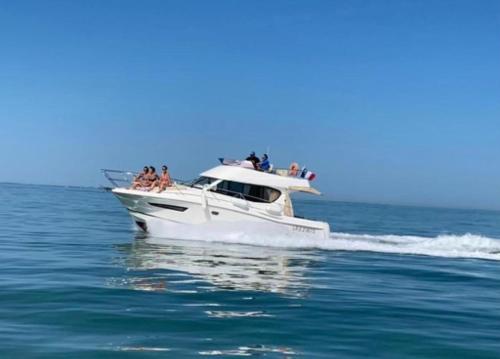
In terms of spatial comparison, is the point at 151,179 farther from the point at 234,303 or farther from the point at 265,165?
the point at 234,303

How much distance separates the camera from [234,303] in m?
11.0

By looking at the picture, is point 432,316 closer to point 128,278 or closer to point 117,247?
point 128,278

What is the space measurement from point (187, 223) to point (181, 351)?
15636 mm

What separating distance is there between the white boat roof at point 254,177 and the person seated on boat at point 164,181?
4.86 feet

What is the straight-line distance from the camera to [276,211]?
78.7ft

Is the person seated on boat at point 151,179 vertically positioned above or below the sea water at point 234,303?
above

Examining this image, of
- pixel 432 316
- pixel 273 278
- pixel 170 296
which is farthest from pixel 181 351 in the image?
pixel 273 278

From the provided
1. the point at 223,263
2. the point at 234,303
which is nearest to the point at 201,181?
the point at 223,263

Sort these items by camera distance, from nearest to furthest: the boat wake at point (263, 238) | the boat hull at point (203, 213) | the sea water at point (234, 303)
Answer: the sea water at point (234, 303), the boat wake at point (263, 238), the boat hull at point (203, 213)

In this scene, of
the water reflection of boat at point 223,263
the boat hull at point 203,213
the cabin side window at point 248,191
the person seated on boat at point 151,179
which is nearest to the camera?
the water reflection of boat at point 223,263

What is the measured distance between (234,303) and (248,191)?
43.8 feet

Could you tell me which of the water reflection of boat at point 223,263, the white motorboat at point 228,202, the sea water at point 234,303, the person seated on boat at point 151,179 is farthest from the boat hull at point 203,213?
the sea water at point 234,303

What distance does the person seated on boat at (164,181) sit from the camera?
2377cm

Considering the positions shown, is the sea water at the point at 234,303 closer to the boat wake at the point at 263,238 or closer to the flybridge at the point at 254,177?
the boat wake at the point at 263,238
